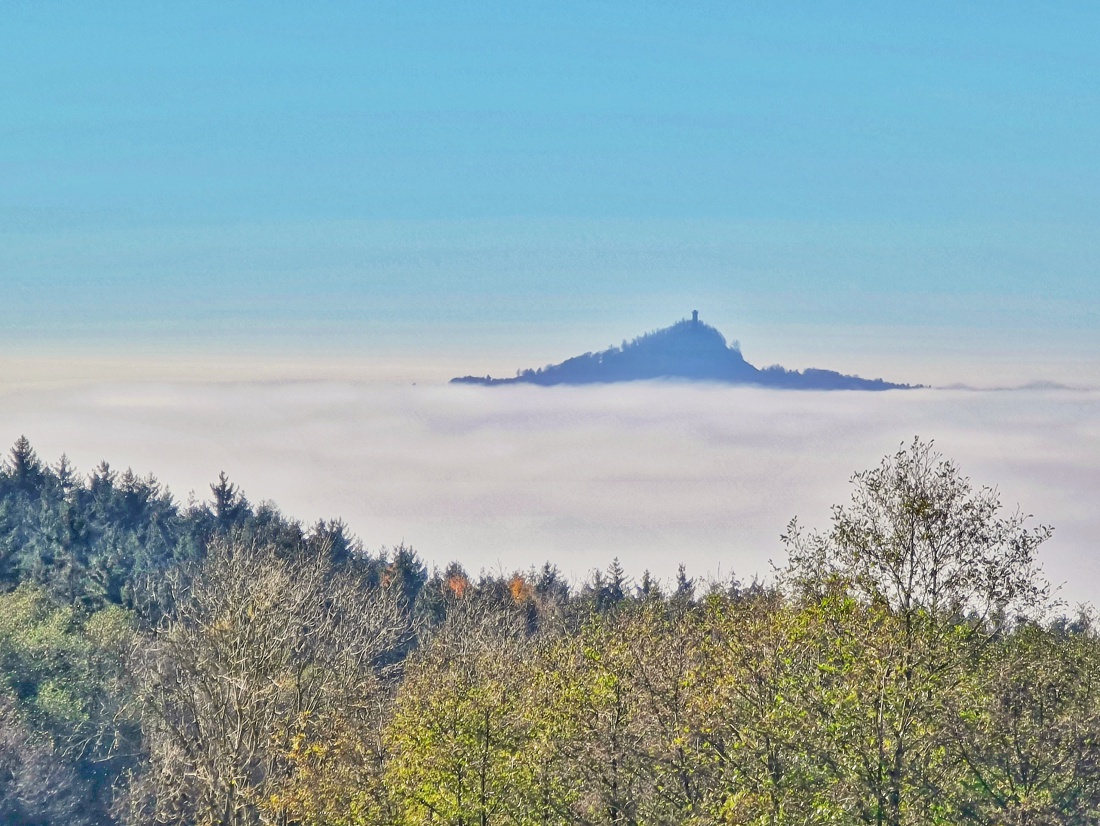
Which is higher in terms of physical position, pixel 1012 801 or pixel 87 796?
pixel 1012 801

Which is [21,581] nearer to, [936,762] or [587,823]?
[587,823]

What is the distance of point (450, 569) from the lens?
517 feet

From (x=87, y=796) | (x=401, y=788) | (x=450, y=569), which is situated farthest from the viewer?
(x=450, y=569)

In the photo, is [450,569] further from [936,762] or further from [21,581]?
[936,762]

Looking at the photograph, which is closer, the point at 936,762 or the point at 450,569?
the point at 936,762

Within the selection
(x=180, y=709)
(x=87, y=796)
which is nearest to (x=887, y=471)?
(x=180, y=709)

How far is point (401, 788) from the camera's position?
1537 inches

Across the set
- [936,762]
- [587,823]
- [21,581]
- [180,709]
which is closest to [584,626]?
[587,823]

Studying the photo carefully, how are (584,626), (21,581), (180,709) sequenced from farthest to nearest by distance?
(21,581), (180,709), (584,626)

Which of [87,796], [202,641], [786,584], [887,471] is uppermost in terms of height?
[887,471]

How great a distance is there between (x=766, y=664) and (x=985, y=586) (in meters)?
6.44

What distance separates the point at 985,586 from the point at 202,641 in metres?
38.9

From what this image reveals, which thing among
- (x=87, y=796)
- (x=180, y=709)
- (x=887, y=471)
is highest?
(x=887, y=471)

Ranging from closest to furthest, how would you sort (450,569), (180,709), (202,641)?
(202,641) → (180,709) → (450,569)
